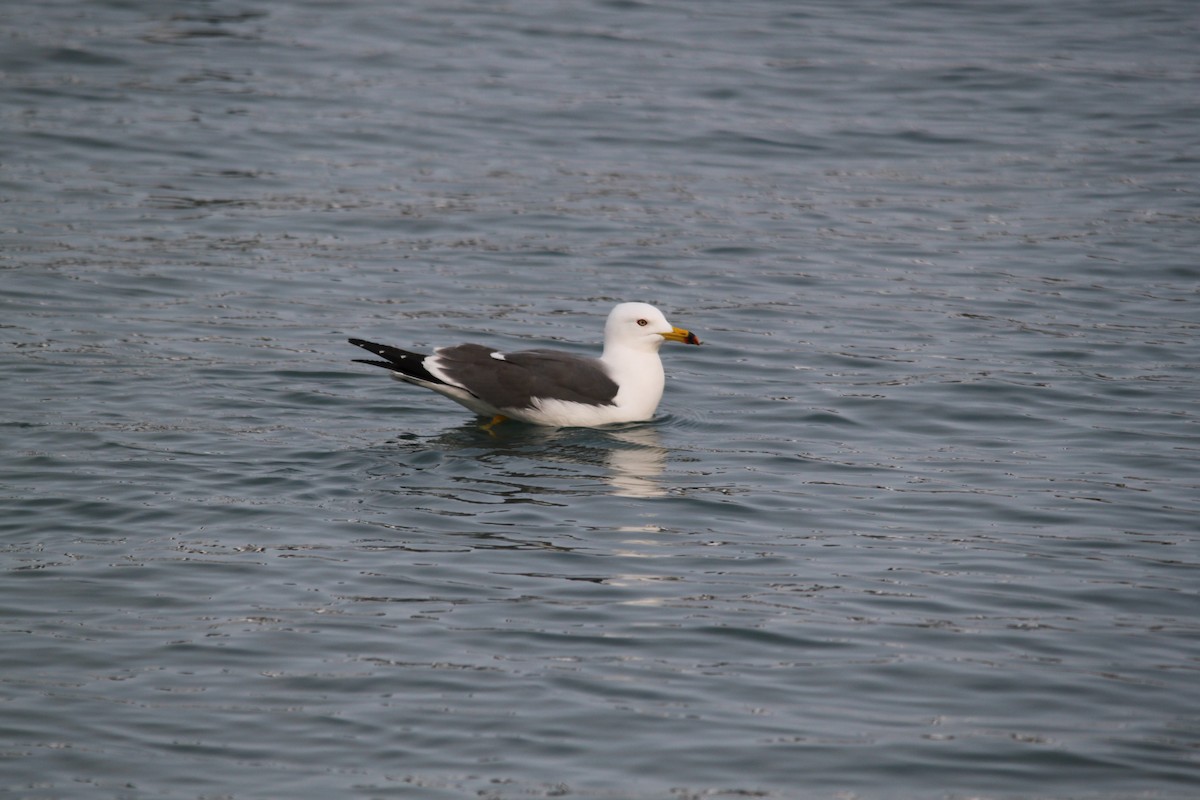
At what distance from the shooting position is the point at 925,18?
24.3 m

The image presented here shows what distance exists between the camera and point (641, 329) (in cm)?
1091

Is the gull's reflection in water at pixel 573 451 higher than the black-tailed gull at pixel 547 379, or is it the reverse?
the black-tailed gull at pixel 547 379

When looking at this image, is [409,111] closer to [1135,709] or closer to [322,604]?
[322,604]

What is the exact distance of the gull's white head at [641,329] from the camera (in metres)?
10.9

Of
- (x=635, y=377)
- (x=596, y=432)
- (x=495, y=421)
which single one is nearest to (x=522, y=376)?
(x=495, y=421)

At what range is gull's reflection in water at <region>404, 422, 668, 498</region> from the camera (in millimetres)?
9539

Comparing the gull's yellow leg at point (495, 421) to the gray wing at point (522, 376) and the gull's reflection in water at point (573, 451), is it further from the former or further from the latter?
the gray wing at point (522, 376)

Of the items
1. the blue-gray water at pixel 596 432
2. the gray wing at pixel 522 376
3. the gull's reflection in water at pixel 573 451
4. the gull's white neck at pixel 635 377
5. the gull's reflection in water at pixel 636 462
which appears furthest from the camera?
the gull's white neck at pixel 635 377

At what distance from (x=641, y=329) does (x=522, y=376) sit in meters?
0.97

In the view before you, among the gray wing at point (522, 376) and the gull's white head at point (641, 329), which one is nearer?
the gray wing at point (522, 376)

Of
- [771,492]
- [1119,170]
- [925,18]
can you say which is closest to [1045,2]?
[925,18]

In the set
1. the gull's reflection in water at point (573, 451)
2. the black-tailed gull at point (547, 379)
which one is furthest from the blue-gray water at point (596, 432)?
the black-tailed gull at point (547, 379)

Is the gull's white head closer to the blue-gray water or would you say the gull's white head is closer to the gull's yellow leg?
the blue-gray water

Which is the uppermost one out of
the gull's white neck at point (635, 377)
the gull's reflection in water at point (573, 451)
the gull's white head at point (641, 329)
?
the gull's white head at point (641, 329)
